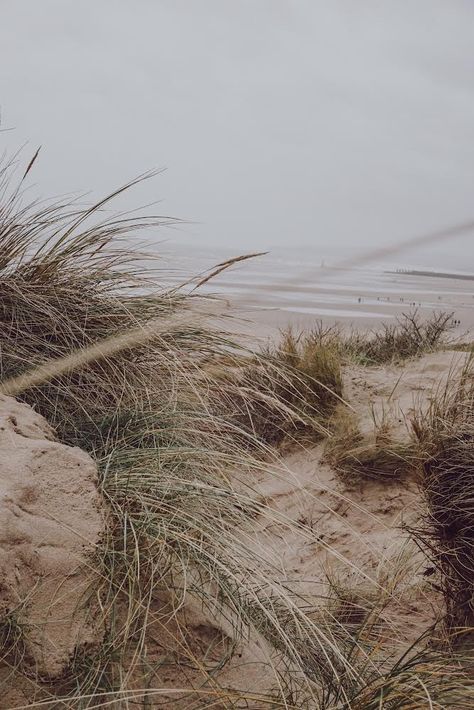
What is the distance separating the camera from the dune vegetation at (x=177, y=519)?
1.65 metres

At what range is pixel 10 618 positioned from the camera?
157 cm

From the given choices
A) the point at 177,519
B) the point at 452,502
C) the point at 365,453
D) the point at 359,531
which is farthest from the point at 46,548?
the point at 365,453

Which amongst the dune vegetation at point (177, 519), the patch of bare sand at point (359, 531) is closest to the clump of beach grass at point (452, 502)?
the dune vegetation at point (177, 519)

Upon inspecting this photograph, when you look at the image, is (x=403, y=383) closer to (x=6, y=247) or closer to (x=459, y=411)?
(x=459, y=411)

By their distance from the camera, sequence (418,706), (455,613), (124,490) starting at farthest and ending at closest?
(455,613) < (124,490) < (418,706)

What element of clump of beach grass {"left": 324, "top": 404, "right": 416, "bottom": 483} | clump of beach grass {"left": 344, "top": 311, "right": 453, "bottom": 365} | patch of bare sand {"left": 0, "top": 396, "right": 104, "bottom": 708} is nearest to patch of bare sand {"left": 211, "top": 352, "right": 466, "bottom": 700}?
clump of beach grass {"left": 324, "top": 404, "right": 416, "bottom": 483}

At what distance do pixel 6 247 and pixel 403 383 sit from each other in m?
2.97

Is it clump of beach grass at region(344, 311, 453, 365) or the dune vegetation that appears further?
clump of beach grass at region(344, 311, 453, 365)

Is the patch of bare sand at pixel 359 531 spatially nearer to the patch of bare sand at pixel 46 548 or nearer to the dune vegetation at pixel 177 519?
the dune vegetation at pixel 177 519

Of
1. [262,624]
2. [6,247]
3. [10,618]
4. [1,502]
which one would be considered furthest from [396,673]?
[6,247]

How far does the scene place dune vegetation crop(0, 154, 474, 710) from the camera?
1649 millimetres

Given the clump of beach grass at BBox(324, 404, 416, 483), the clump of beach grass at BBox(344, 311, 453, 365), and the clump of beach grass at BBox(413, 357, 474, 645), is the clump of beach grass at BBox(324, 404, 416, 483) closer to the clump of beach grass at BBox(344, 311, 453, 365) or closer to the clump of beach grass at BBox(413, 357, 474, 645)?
the clump of beach grass at BBox(413, 357, 474, 645)

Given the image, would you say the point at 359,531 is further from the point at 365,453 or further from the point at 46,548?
the point at 46,548

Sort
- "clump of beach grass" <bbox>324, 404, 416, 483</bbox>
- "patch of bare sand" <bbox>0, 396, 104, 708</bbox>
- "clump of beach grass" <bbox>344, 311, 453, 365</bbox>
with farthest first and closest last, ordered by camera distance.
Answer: "clump of beach grass" <bbox>344, 311, 453, 365</bbox>, "clump of beach grass" <bbox>324, 404, 416, 483</bbox>, "patch of bare sand" <bbox>0, 396, 104, 708</bbox>
